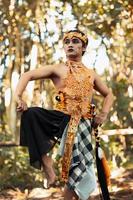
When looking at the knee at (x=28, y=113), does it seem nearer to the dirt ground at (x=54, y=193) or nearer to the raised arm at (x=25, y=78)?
the raised arm at (x=25, y=78)

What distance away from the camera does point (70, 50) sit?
12.2 ft

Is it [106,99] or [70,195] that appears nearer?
[70,195]

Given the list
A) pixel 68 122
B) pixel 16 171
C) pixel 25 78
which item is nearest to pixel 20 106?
pixel 25 78

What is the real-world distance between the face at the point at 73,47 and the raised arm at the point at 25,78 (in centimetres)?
17

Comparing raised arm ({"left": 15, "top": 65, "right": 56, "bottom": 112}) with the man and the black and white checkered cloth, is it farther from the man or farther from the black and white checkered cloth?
the black and white checkered cloth

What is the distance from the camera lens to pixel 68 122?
3.67 m

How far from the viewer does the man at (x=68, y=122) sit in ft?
11.6

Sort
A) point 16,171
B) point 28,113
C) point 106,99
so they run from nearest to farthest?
point 28,113 → point 106,99 → point 16,171

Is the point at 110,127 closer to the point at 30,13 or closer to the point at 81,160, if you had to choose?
the point at 30,13

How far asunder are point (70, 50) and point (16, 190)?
362 centimetres

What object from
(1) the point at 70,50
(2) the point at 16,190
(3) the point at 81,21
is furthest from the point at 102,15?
(1) the point at 70,50

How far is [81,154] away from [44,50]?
19.0 feet

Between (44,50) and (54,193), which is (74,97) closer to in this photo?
(54,193)

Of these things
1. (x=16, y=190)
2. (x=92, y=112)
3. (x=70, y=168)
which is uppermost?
(x=92, y=112)
